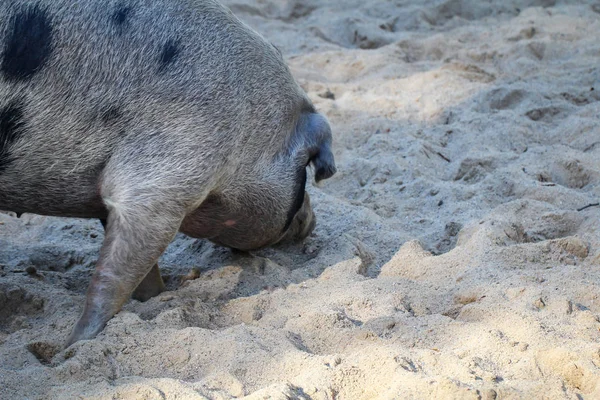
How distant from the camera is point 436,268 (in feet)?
11.2

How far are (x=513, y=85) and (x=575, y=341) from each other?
328 centimetres

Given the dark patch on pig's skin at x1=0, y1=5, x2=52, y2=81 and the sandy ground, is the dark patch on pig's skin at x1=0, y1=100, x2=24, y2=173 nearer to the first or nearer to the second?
the dark patch on pig's skin at x1=0, y1=5, x2=52, y2=81

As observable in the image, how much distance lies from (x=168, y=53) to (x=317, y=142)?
812 mm

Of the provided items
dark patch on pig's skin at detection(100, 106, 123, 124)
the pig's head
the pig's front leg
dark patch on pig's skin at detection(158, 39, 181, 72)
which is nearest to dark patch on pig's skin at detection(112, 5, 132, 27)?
dark patch on pig's skin at detection(158, 39, 181, 72)

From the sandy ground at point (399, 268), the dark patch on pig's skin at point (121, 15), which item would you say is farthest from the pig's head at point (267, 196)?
the dark patch on pig's skin at point (121, 15)

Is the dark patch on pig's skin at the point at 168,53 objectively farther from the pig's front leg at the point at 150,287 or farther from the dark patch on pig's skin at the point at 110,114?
the pig's front leg at the point at 150,287

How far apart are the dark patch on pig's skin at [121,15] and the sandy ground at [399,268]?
1.12m

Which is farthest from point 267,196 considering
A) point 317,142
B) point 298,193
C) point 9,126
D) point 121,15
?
point 9,126

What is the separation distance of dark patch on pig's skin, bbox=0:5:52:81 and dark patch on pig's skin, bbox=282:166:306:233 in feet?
3.82

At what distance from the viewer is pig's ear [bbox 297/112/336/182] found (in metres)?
3.55

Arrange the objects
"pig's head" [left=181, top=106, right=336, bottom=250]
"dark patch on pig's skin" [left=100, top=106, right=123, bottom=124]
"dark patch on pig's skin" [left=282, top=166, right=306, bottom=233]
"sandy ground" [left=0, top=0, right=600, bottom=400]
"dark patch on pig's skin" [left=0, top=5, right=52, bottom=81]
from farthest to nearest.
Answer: "dark patch on pig's skin" [left=282, top=166, right=306, bottom=233] → "pig's head" [left=181, top=106, right=336, bottom=250] → "dark patch on pig's skin" [left=100, top=106, right=123, bottom=124] → "dark patch on pig's skin" [left=0, top=5, right=52, bottom=81] → "sandy ground" [left=0, top=0, right=600, bottom=400]

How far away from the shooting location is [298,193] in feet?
11.5

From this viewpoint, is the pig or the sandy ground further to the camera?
the pig

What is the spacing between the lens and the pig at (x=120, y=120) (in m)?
2.95
